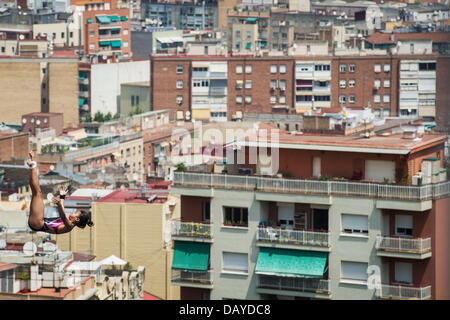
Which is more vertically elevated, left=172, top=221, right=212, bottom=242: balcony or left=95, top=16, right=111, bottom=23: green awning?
left=95, top=16, right=111, bottom=23: green awning

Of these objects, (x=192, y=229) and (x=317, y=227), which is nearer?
(x=317, y=227)

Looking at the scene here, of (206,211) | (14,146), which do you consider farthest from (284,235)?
(14,146)

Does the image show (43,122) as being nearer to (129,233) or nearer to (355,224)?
(129,233)

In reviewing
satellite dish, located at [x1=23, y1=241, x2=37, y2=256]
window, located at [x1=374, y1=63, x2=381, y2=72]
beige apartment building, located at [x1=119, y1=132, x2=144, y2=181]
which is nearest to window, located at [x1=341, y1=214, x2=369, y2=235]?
satellite dish, located at [x1=23, y1=241, x2=37, y2=256]

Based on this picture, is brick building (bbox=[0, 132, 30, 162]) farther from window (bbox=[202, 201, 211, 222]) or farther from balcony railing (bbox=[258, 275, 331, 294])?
balcony railing (bbox=[258, 275, 331, 294])

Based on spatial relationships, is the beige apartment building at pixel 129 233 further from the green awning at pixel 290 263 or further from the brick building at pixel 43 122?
the brick building at pixel 43 122

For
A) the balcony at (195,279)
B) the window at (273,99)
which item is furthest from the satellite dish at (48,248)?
the window at (273,99)
